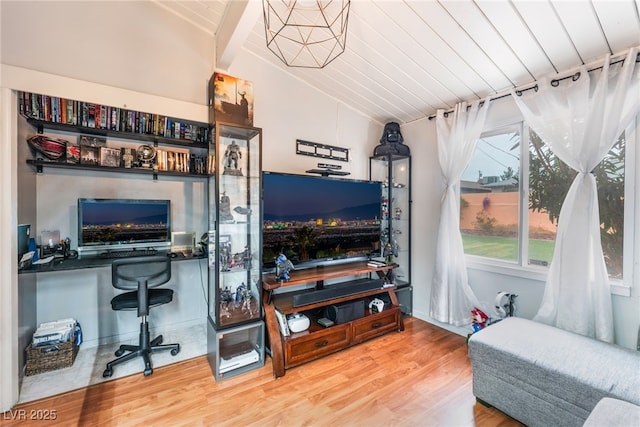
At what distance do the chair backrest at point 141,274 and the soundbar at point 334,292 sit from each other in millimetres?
1086

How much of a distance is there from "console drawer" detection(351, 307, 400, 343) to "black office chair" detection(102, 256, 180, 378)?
1682 millimetres

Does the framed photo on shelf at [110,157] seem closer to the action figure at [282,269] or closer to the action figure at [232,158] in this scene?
the action figure at [232,158]

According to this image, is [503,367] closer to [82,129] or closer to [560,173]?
[560,173]

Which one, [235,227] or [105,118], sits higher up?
[105,118]

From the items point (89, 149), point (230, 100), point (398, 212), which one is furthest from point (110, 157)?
point (398, 212)

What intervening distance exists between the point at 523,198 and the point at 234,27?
2835 millimetres

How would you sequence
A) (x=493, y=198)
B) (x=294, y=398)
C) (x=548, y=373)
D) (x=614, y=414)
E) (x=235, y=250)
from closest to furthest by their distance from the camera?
(x=614, y=414) < (x=548, y=373) < (x=294, y=398) < (x=235, y=250) < (x=493, y=198)

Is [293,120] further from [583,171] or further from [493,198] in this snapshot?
[583,171]

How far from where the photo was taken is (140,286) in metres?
2.05

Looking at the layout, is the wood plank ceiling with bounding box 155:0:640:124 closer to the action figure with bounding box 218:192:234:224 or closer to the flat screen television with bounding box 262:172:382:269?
the flat screen television with bounding box 262:172:382:269

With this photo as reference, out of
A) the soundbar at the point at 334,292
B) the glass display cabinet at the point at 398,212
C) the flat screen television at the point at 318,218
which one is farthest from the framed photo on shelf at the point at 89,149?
the glass display cabinet at the point at 398,212

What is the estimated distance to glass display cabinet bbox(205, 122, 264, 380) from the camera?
2.13 m

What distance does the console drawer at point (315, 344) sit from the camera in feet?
7.02

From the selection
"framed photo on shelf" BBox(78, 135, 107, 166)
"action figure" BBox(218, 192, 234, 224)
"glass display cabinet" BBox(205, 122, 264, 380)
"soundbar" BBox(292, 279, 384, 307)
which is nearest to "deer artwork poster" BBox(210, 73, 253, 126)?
"glass display cabinet" BBox(205, 122, 264, 380)
